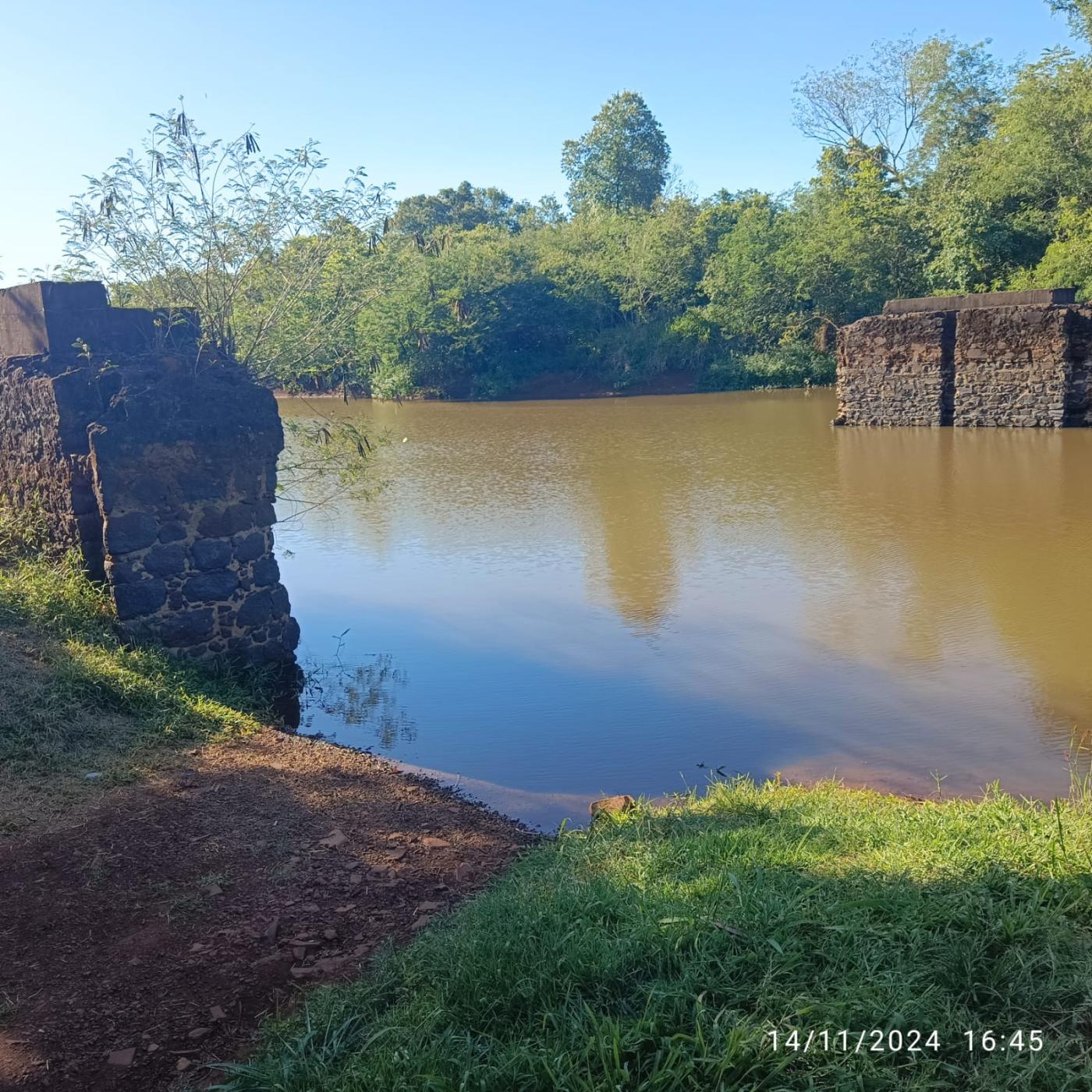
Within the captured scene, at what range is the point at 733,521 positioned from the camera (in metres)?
11.3

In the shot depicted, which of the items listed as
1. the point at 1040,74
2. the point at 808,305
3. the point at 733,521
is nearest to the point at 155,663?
the point at 733,521

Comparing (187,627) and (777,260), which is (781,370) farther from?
(187,627)

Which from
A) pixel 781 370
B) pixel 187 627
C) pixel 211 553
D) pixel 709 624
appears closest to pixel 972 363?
pixel 709 624

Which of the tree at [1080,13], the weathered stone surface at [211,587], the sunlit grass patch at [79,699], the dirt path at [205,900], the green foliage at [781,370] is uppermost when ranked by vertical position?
the tree at [1080,13]

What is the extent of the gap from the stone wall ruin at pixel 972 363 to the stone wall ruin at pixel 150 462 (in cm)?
1469

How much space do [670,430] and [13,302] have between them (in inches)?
614

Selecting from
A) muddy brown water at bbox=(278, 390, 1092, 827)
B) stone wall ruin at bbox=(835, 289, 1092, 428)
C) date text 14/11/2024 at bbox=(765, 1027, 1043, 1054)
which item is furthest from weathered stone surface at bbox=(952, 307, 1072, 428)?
date text 14/11/2024 at bbox=(765, 1027, 1043, 1054)

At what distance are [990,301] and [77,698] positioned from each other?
17.1 meters

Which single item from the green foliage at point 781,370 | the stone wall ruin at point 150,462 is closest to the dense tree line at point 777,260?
the green foliage at point 781,370

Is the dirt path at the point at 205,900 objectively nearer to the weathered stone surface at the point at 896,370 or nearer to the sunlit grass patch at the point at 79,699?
the sunlit grass patch at the point at 79,699

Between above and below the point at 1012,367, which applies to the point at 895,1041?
below

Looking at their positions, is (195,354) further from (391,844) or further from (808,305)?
(808,305)

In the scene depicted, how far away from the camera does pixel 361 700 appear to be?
6.65 meters

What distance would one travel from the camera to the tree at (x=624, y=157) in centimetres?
5700
